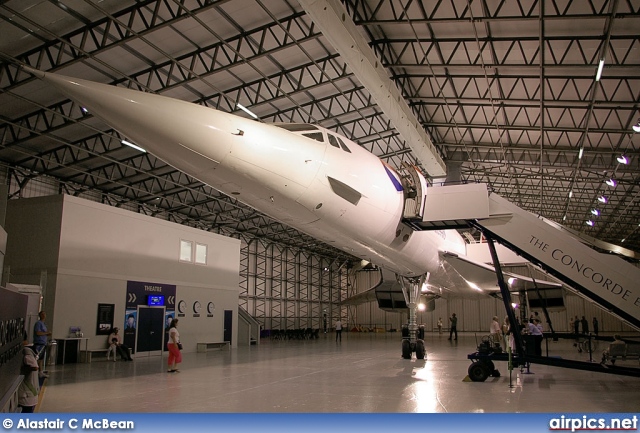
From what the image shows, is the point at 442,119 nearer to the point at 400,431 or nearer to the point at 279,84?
the point at 279,84

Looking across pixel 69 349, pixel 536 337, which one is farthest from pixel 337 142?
pixel 69 349

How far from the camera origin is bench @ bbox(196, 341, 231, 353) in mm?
18986

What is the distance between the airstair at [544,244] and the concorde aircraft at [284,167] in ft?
2.03

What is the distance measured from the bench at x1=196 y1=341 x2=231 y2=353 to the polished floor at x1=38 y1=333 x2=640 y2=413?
6288mm

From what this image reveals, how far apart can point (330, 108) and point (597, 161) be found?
46.4 ft

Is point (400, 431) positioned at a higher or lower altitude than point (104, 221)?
lower

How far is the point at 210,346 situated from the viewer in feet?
66.1

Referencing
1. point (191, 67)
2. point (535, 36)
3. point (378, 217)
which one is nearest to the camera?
point (378, 217)

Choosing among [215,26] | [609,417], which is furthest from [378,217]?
[215,26]

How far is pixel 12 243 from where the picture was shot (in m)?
15.4

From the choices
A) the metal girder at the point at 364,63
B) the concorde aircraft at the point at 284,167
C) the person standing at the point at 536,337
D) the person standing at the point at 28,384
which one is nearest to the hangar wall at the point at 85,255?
the person standing at the point at 28,384

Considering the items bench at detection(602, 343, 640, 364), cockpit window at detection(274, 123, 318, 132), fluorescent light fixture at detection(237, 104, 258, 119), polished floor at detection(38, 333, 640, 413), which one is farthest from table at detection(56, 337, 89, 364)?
bench at detection(602, 343, 640, 364)

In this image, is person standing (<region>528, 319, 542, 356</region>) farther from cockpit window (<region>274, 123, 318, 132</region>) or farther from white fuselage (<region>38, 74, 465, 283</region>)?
cockpit window (<region>274, 123, 318, 132</region>)

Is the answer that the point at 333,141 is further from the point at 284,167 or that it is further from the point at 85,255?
the point at 85,255
